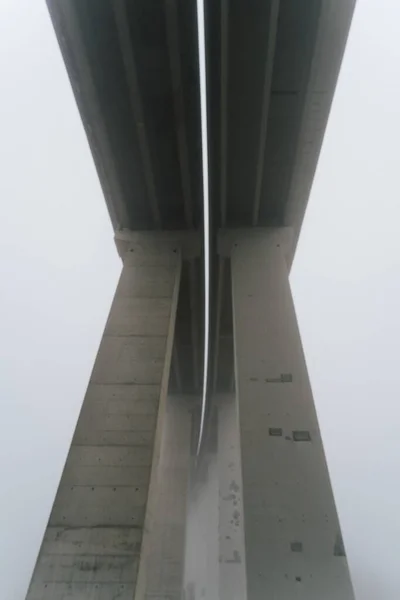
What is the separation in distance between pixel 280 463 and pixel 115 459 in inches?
85.5

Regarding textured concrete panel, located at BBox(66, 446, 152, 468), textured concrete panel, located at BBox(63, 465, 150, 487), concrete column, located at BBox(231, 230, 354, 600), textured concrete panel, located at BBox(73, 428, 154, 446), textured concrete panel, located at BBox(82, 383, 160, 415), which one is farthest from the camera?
textured concrete panel, located at BBox(82, 383, 160, 415)

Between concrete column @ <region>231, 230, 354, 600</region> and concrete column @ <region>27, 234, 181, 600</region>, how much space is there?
1.28 m

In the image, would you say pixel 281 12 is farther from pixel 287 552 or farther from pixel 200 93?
pixel 287 552

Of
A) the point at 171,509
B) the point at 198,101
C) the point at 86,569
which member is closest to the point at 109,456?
the point at 86,569

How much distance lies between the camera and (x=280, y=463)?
567cm

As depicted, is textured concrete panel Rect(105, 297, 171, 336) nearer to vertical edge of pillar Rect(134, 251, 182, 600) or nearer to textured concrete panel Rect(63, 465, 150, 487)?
vertical edge of pillar Rect(134, 251, 182, 600)

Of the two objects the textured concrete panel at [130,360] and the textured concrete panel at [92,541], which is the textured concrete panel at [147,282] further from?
the textured concrete panel at [92,541]

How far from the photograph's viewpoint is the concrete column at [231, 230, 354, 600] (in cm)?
477

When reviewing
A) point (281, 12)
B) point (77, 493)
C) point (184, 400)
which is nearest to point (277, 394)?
point (77, 493)

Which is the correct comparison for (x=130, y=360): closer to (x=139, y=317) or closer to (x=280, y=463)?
(x=139, y=317)

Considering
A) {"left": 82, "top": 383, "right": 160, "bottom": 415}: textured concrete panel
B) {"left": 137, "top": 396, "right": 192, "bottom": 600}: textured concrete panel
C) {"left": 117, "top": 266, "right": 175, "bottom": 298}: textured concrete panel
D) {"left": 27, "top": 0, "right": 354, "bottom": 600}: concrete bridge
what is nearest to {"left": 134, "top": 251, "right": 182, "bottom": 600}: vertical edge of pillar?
{"left": 27, "top": 0, "right": 354, "bottom": 600}: concrete bridge

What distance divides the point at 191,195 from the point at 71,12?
3572 millimetres

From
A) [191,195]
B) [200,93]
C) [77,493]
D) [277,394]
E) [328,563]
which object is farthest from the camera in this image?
[191,195]

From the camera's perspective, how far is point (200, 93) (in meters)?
6.92
